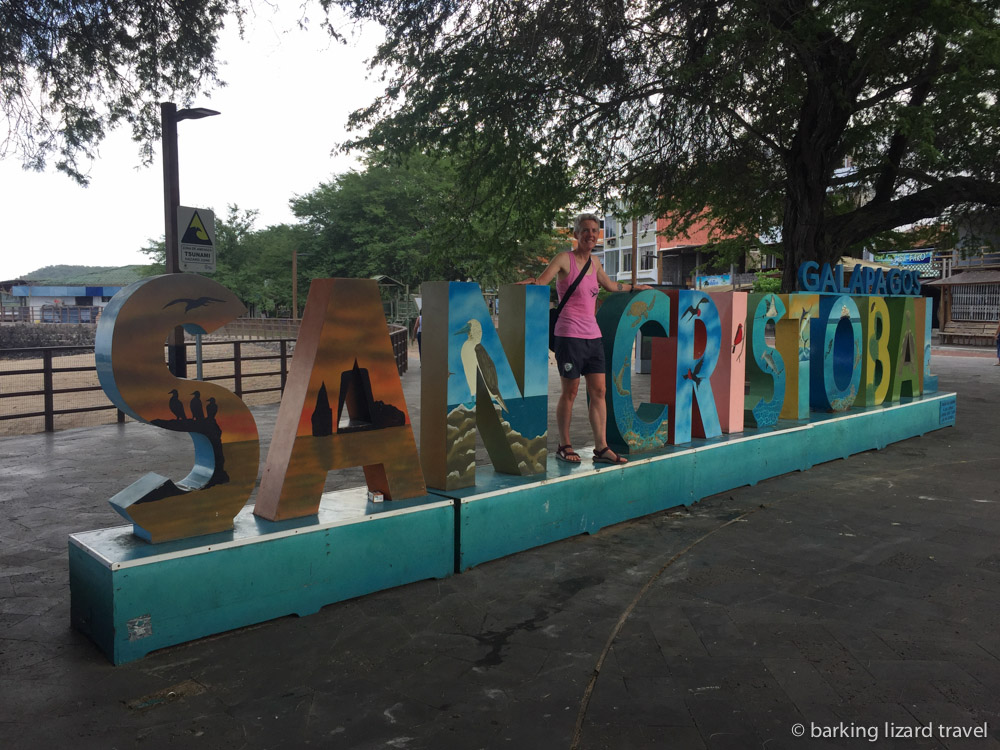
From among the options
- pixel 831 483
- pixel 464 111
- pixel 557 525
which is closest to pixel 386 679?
pixel 557 525

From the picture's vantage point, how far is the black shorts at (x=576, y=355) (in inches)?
225

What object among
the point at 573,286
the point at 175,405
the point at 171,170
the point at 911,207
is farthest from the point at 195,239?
the point at 911,207

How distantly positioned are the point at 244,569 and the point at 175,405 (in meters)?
0.90

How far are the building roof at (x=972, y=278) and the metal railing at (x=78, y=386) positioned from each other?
25.9m

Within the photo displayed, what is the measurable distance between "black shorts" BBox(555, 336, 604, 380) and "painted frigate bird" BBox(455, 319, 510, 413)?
0.66 metres

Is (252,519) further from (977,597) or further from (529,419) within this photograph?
(977,597)

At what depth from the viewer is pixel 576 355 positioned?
5.73 metres

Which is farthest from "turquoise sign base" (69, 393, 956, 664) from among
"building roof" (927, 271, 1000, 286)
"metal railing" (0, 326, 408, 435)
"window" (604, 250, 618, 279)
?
"window" (604, 250, 618, 279)

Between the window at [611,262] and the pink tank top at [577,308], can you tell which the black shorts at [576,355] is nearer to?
the pink tank top at [577,308]

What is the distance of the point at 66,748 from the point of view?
283 cm

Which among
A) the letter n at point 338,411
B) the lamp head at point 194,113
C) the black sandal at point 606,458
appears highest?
the lamp head at point 194,113

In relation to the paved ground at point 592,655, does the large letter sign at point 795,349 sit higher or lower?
higher

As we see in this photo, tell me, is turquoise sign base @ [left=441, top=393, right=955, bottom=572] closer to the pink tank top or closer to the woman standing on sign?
the woman standing on sign

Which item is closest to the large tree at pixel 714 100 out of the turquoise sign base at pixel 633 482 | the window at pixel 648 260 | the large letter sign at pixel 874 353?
the large letter sign at pixel 874 353
